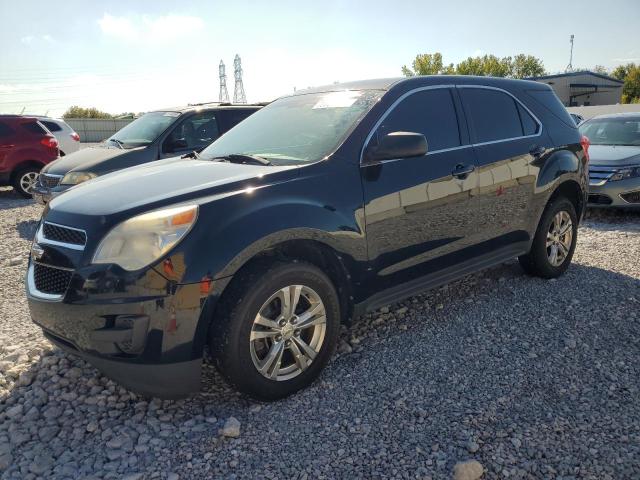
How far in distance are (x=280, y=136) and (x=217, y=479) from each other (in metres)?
2.26

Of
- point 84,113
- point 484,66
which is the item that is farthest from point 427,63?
point 84,113

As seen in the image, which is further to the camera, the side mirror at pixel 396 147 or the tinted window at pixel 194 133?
the tinted window at pixel 194 133

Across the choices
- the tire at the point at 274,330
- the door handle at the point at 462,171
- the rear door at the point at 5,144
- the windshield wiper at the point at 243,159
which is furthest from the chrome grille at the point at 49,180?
the door handle at the point at 462,171

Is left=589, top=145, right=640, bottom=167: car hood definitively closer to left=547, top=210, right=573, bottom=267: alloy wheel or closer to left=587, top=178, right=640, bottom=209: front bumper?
left=587, top=178, right=640, bottom=209: front bumper

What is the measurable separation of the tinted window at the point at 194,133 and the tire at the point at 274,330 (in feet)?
16.6

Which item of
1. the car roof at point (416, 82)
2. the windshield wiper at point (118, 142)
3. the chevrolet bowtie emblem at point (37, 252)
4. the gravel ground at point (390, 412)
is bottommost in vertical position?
the gravel ground at point (390, 412)

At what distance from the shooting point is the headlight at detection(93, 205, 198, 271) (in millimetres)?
2572

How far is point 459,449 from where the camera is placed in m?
2.58

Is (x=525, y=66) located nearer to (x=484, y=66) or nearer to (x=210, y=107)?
(x=484, y=66)

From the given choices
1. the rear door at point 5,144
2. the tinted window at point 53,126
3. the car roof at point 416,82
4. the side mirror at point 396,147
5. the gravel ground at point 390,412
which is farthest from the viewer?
the tinted window at point 53,126

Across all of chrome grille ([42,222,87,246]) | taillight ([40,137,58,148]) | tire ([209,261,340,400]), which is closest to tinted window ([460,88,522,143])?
tire ([209,261,340,400])

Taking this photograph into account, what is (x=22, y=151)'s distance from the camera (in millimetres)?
10844

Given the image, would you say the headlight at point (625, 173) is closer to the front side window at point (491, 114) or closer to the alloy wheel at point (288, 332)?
the front side window at point (491, 114)

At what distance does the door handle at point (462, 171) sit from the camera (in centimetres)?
382
